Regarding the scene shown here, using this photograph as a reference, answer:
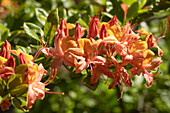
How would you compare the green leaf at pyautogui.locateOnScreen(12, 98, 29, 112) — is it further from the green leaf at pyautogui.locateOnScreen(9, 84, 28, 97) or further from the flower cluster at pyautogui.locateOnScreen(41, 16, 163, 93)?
the flower cluster at pyautogui.locateOnScreen(41, 16, 163, 93)

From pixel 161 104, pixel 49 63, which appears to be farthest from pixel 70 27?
pixel 161 104

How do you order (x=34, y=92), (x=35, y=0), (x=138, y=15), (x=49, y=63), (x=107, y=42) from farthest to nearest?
(x=35, y=0) < (x=138, y=15) < (x=49, y=63) < (x=107, y=42) < (x=34, y=92)

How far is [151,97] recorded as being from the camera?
2582mm

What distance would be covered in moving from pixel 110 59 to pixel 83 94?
1.73 meters

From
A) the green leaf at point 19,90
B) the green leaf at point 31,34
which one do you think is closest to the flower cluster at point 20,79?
the green leaf at point 19,90

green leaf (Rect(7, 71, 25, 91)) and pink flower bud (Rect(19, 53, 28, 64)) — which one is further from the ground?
pink flower bud (Rect(19, 53, 28, 64))

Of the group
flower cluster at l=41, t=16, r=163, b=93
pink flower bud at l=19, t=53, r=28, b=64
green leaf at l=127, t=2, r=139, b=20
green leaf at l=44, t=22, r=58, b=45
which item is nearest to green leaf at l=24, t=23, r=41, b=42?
green leaf at l=44, t=22, r=58, b=45

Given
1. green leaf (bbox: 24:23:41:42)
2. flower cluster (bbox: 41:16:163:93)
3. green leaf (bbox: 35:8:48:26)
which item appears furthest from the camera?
green leaf (bbox: 35:8:48:26)

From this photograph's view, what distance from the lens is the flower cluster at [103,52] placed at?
98 centimetres

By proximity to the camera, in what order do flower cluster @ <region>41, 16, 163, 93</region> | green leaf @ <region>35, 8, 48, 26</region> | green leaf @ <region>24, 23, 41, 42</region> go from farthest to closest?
1. green leaf @ <region>35, 8, 48, 26</region>
2. green leaf @ <region>24, 23, 41, 42</region>
3. flower cluster @ <region>41, 16, 163, 93</region>

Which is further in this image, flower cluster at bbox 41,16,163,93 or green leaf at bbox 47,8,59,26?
green leaf at bbox 47,8,59,26

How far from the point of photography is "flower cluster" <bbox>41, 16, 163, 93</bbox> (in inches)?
38.8

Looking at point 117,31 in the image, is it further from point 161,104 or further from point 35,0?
point 161,104

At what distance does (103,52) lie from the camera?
1047mm
